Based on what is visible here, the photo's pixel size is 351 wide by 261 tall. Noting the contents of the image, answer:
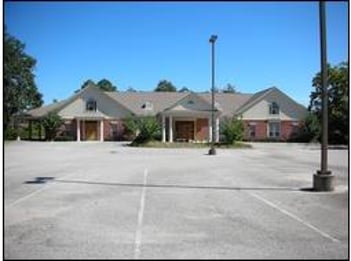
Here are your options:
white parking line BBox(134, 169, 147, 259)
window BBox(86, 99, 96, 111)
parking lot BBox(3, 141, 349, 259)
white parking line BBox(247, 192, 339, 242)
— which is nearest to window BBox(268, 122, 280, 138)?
window BBox(86, 99, 96, 111)

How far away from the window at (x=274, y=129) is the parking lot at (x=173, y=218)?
143 feet

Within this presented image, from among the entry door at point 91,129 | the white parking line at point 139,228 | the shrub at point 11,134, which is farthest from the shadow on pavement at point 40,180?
the shrub at point 11,134

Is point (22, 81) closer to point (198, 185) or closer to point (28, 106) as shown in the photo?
point (28, 106)

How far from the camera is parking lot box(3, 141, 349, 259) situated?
791cm

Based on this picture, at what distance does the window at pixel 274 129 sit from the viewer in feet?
203

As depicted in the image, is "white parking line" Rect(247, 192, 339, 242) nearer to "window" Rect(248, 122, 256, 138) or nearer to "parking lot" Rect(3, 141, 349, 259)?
"parking lot" Rect(3, 141, 349, 259)

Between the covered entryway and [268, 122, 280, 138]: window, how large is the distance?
19312mm

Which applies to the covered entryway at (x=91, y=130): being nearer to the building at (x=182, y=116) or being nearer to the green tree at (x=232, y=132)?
the building at (x=182, y=116)

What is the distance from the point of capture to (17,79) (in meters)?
62.2

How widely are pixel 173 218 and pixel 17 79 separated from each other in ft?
181

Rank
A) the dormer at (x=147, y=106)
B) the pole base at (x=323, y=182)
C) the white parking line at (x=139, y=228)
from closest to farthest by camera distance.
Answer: the white parking line at (x=139, y=228) < the pole base at (x=323, y=182) < the dormer at (x=147, y=106)

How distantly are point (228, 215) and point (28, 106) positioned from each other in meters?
56.9

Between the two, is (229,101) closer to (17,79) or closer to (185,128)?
(185,128)

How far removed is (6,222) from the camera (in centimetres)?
1005
